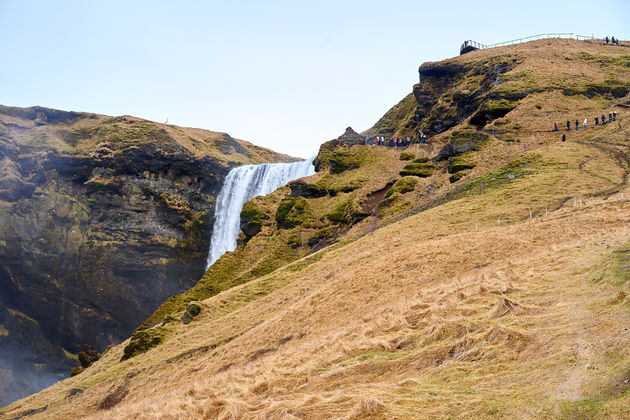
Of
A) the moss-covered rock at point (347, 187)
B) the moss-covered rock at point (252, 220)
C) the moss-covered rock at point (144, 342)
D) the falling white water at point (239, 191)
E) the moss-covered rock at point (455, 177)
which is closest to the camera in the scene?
the moss-covered rock at point (144, 342)

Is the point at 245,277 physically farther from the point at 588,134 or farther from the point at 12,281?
the point at 12,281

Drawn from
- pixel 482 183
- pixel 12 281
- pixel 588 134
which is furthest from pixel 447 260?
pixel 12 281

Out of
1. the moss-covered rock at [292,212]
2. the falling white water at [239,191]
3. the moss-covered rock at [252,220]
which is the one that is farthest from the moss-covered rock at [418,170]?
the falling white water at [239,191]

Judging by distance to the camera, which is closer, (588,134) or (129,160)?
(588,134)

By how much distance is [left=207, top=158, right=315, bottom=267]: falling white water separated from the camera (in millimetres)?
67625

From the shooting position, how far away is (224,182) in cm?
7638

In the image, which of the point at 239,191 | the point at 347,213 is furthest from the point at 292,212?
the point at 239,191

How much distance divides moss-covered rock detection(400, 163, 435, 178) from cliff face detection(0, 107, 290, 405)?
38.3 meters

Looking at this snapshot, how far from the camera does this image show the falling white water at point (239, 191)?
67.6m

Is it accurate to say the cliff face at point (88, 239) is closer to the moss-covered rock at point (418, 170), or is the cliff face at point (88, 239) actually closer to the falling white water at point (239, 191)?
the falling white water at point (239, 191)

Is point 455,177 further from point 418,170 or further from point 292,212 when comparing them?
point 292,212

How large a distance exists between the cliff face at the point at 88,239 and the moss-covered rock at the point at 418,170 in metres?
38.3

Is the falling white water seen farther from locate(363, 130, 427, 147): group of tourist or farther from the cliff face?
locate(363, 130, 427, 147): group of tourist

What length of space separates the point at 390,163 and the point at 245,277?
23661 millimetres
